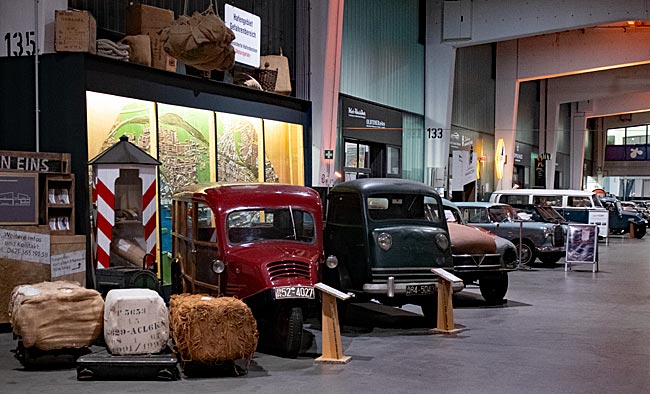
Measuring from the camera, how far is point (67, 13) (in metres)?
11.0

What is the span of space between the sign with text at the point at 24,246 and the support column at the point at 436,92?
18.0 metres

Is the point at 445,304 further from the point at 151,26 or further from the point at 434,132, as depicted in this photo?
the point at 434,132

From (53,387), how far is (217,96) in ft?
25.3

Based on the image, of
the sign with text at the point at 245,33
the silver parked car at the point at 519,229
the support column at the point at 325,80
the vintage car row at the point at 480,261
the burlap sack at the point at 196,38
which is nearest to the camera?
the burlap sack at the point at 196,38

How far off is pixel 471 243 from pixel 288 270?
190 inches

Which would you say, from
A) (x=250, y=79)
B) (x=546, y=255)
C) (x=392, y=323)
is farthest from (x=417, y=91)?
(x=392, y=323)

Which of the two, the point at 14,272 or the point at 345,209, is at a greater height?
the point at 345,209

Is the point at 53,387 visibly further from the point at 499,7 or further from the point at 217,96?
the point at 499,7

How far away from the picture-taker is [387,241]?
10.9 metres

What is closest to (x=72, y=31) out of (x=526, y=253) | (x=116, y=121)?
(x=116, y=121)

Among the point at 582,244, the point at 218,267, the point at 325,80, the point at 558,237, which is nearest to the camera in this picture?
the point at 218,267

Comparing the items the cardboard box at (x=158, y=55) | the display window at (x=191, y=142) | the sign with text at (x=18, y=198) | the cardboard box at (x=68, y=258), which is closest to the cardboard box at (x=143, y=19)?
the cardboard box at (x=158, y=55)

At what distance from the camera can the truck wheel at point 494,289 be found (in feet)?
44.2

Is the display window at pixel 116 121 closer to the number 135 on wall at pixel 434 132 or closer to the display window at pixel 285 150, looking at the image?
the display window at pixel 285 150
